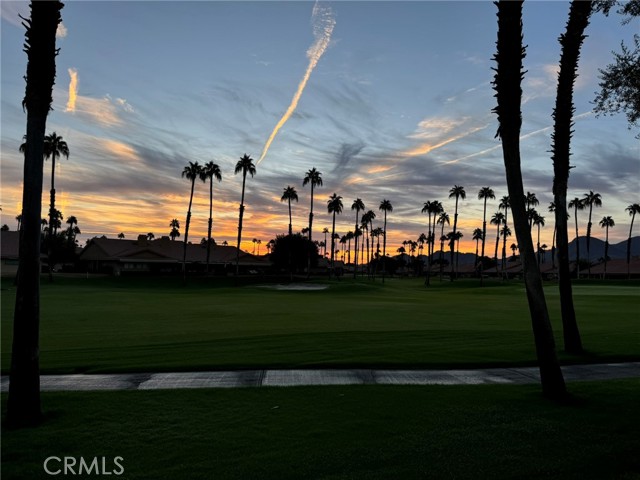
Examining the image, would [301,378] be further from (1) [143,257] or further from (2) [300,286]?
(1) [143,257]

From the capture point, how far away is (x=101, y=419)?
335 inches

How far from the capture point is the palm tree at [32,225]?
27.8 ft

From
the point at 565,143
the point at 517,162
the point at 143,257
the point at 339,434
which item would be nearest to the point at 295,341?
the point at 339,434

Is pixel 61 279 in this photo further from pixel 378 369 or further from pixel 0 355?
pixel 378 369

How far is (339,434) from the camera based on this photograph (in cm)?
773

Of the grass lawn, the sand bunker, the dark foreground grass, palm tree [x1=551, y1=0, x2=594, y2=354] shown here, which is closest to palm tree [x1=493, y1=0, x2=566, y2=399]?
the dark foreground grass

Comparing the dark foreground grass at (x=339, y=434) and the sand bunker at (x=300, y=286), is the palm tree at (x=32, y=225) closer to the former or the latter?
the dark foreground grass at (x=339, y=434)

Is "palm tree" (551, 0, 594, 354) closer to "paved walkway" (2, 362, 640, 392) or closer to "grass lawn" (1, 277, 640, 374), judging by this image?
"grass lawn" (1, 277, 640, 374)

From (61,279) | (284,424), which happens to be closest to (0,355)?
(284,424)

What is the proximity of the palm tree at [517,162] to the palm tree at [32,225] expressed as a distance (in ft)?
29.5

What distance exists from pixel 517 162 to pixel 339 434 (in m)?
6.85

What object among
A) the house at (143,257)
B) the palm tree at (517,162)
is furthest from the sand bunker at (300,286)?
the palm tree at (517,162)

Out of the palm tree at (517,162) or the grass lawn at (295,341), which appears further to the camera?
the grass lawn at (295,341)

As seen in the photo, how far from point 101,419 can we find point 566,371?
11530 mm
